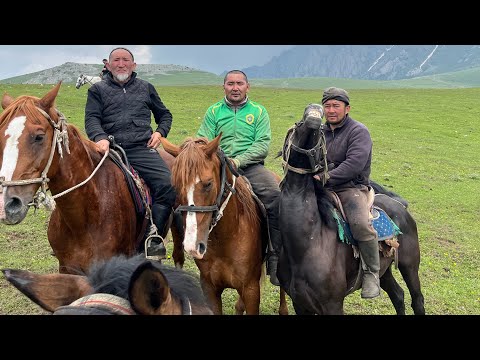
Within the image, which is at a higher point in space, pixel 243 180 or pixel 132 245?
pixel 243 180

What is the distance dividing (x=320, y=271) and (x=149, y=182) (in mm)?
2267

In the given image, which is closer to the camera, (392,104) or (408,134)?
(408,134)

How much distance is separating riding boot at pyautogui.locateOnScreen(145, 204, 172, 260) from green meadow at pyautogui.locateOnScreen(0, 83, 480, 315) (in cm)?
Result: 61

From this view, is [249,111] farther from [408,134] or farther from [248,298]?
[408,134]

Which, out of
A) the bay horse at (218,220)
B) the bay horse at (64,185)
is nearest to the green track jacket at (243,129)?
the bay horse at (218,220)

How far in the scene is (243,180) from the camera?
4926 millimetres

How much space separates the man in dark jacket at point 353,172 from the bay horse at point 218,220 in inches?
36.9

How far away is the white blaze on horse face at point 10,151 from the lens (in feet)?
10.7

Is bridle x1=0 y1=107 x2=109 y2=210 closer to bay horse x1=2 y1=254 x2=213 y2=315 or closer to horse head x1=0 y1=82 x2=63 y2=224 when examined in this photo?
horse head x1=0 y1=82 x2=63 y2=224

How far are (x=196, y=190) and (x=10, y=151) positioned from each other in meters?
1.56

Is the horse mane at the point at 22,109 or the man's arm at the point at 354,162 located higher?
the horse mane at the point at 22,109

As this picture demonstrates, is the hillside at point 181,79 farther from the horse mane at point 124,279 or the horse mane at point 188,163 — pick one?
the horse mane at point 124,279
